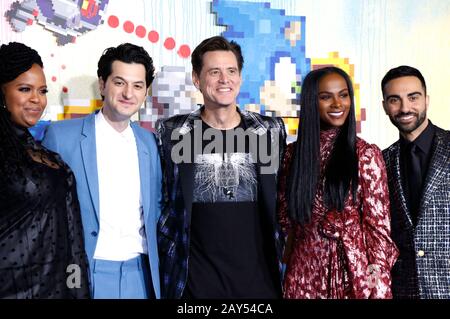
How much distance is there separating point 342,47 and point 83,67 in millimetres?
1405

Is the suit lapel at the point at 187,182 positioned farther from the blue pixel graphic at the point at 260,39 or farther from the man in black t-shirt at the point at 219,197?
the blue pixel graphic at the point at 260,39

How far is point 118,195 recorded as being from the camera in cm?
230

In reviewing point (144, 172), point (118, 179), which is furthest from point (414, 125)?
point (118, 179)

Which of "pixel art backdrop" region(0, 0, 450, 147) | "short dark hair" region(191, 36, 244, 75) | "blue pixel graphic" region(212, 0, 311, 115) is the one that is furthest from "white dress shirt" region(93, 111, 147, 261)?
"blue pixel graphic" region(212, 0, 311, 115)

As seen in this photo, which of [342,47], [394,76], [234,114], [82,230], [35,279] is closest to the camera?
[35,279]

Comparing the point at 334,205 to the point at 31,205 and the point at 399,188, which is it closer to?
the point at 399,188

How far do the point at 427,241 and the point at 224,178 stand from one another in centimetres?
85

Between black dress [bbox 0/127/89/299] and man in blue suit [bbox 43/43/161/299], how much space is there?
139mm

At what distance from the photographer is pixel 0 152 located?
196 centimetres

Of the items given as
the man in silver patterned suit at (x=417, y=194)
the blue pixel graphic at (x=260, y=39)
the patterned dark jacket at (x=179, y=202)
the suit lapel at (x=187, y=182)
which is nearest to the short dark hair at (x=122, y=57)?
the patterned dark jacket at (x=179, y=202)

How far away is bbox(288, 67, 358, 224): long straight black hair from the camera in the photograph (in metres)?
2.22

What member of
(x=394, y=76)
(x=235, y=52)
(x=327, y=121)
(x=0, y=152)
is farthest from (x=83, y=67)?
(x=394, y=76)

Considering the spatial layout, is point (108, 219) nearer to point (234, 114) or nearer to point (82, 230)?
point (82, 230)

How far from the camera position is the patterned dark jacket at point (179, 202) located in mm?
2307
